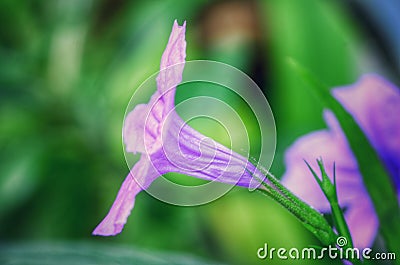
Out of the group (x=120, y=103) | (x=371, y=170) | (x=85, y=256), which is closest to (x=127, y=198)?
(x=371, y=170)

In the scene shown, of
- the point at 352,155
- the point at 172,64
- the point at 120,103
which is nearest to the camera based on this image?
the point at 172,64

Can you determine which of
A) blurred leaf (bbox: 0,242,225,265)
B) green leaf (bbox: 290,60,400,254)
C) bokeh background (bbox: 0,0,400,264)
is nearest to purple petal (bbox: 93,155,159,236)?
green leaf (bbox: 290,60,400,254)

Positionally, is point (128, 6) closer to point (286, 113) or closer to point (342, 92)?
point (286, 113)

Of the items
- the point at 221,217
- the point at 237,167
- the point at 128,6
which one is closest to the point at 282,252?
the point at 221,217

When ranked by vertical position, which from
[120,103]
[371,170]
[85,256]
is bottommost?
[85,256]

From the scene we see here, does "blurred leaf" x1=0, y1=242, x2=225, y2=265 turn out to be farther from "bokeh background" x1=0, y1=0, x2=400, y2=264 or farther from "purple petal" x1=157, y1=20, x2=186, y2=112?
"bokeh background" x1=0, y1=0, x2=400, y2=264

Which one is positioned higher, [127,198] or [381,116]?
[381,116]

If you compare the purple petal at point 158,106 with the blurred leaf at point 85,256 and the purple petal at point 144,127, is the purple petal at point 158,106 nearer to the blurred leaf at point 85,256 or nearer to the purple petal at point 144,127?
the purple petal at point 144,127

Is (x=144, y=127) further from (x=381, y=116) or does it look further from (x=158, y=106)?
(x=381, y=116)
